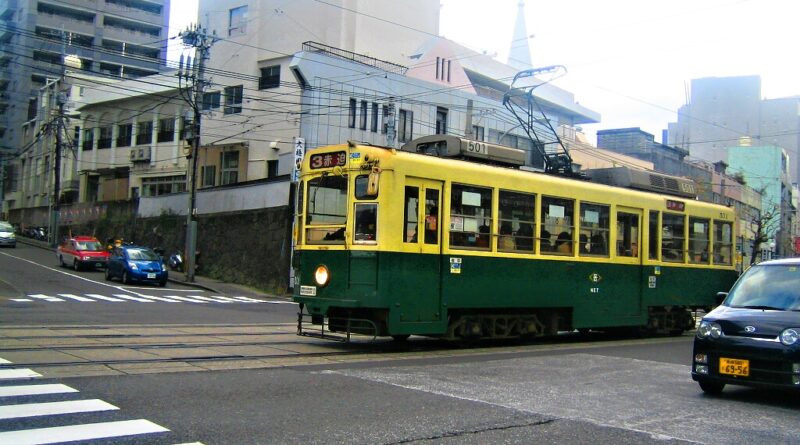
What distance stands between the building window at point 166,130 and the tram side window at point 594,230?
1539 inches

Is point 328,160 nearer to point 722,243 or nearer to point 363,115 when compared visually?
point 722,243

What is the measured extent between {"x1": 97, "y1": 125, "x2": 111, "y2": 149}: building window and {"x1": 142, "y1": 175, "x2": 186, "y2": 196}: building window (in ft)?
22.8

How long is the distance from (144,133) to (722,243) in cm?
4280

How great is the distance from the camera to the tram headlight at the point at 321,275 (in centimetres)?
1187

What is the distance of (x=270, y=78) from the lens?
1555 inches

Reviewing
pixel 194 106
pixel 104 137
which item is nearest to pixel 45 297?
pixel 194 106

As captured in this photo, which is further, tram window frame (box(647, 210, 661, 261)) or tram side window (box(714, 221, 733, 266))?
tram side window (box(714, 221, 733, 266))

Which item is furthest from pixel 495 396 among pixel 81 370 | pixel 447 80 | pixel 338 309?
pixel 447 80

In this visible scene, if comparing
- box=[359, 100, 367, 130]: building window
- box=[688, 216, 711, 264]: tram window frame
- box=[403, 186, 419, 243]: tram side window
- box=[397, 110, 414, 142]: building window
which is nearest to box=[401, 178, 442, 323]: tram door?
box=[403, 186, 419, 243]: tram side window

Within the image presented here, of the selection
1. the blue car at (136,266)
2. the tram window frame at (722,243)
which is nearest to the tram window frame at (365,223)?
the tram window frame at (722,243)

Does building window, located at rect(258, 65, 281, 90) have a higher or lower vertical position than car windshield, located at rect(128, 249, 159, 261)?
higher

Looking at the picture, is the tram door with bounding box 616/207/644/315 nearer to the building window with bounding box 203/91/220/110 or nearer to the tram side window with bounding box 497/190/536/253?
the tram side window with bounding box 497/190/536/253

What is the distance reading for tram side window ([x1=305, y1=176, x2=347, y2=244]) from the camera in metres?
12.0

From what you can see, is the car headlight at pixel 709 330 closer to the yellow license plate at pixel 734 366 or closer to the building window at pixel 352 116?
the yellow license plate at pixel 734 366
